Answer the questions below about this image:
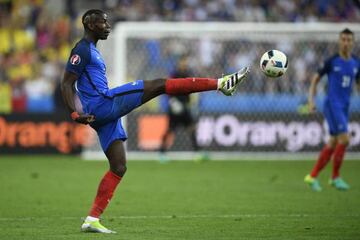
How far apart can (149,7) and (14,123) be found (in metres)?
8.42

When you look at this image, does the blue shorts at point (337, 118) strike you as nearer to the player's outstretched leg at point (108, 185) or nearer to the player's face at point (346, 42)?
the player's face at point (346, 42)

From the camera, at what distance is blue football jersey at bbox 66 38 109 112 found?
29.8 ft

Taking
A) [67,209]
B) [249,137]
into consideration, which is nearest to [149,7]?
[249,137]

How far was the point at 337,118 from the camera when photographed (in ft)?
47.0

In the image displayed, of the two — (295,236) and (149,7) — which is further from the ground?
(149,7)

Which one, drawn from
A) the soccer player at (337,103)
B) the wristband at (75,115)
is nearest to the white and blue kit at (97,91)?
the wristband at (75,115)

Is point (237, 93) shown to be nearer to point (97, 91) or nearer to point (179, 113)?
point (179, 113)

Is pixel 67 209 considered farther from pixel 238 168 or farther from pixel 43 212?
pixel 238 168

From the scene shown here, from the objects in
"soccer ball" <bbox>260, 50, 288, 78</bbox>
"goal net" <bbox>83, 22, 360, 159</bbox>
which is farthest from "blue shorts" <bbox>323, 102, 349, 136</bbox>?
"goal net" <bbox>83, 22, 360, 159</bbox>

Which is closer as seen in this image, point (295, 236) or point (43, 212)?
point (295, 236)

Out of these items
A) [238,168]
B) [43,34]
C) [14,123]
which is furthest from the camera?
[43,34]

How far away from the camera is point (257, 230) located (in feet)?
30.7

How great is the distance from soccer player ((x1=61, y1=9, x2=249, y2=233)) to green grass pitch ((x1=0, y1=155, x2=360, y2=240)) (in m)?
0.68

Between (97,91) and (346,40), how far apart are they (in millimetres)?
6325
